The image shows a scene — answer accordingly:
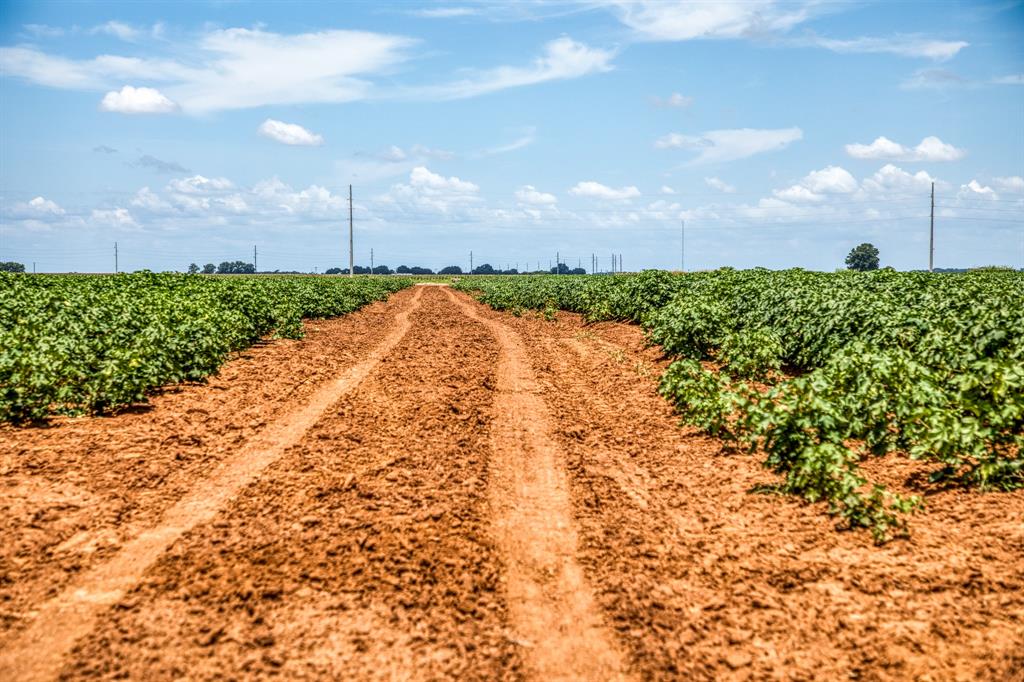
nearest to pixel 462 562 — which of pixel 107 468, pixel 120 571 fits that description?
pixel 120 571

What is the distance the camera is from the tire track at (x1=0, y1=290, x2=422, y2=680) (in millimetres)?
4566

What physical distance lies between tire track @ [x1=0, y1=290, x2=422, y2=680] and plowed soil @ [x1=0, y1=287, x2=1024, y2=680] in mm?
26

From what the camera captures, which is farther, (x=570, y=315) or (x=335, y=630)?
(x=570, y=315)

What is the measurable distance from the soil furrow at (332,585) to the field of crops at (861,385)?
11.4ft

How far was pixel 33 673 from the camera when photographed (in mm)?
4371

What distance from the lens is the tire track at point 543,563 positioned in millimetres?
4629

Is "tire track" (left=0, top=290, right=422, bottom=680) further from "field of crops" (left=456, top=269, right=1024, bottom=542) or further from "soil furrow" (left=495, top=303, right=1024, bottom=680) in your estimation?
"field of crops" (left=456, top=269, right=1024, bottom=542)

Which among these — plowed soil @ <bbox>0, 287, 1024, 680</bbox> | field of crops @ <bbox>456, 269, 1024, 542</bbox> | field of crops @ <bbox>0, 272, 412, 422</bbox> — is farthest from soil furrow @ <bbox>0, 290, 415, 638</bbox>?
field of crops @ <bbox>456, 269, 1024, 542</bbox>

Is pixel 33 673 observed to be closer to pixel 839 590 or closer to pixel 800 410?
pixel 839 590

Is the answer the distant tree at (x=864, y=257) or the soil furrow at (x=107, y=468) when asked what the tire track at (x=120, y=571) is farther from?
the distant tree at (x=864, y=257)

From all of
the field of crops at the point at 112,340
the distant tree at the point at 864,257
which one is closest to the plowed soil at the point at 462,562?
the field of crops at the point at 112,340

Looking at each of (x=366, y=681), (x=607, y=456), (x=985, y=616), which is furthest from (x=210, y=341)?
(x=985, y=616)

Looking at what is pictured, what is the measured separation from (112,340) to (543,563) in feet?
34.5

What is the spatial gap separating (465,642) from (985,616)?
3.64 m
